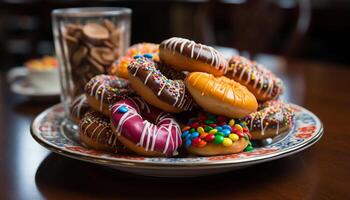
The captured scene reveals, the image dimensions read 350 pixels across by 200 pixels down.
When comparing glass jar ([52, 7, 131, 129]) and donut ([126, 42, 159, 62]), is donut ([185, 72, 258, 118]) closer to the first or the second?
donut ([126, 42, 159, 62])

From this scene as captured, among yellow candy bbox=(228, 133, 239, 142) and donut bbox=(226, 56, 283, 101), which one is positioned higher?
donut bbox=(226, 56, 283, 101)

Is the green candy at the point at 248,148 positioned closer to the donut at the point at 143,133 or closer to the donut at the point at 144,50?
the donut at the point at 143,133

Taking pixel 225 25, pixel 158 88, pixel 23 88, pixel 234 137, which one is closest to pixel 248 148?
pixel 234 137

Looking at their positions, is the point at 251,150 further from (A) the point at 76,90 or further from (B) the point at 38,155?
(A) the point at 76,90

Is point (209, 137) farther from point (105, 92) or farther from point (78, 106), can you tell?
point (78, 106)

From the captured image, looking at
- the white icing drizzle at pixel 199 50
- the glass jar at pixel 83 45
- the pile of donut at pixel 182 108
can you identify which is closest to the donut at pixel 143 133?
the pile of donut at pixel 182 108

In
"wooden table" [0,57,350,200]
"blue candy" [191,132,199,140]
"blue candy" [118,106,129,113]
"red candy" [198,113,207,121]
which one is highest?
"blue candy" [118,106,129,113]

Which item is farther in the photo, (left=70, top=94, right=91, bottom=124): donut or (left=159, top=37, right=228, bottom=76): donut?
(left=70, top=94, right=91, bottom=124): donut

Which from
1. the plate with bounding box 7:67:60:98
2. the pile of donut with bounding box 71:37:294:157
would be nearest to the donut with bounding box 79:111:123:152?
the pile of donut with bounding box 71:37:294:157
